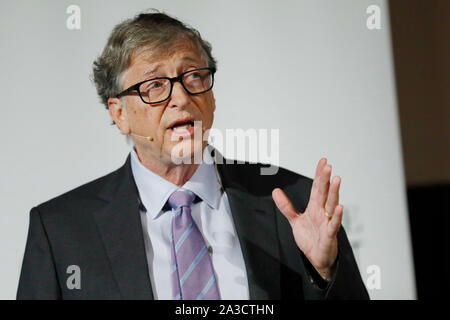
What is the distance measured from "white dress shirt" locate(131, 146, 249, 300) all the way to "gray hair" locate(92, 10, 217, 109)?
223 mm

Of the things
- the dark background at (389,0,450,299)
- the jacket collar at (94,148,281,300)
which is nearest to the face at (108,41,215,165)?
the jacket collar at (94,148,281,300)

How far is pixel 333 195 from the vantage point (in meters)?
1.26

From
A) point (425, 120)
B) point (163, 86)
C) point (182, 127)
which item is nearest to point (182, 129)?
point (182, 127)

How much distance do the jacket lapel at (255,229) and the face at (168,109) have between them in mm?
150

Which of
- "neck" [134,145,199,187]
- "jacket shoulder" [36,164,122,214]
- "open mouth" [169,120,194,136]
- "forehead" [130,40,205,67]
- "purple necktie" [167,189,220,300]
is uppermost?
"forehead" [130,40,205,67]

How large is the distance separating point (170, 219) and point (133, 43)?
0.51 meters

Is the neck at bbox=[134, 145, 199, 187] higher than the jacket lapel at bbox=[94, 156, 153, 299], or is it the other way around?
the neck at bbox=[134, 145, 199, 187]

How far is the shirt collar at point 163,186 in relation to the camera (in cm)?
149

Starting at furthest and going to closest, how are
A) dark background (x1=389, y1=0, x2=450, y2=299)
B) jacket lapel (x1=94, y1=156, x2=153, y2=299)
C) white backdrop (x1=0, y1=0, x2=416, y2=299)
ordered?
dark background (x1=389, y1=0, x2=450, y2=299), white backdrop (x1=0, y1=0, x2=416, y2=299), jacket lapel (x1=94, y1=156, x2=153, y2=299)

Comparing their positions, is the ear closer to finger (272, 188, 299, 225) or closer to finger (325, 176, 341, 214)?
finger (272, 188, 299, 225)

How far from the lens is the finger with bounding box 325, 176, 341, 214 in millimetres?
1235

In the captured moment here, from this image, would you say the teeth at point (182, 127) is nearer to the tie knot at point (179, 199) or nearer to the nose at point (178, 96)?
the nose at point (178, 96)

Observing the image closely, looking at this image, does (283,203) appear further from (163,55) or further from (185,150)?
(163,55)

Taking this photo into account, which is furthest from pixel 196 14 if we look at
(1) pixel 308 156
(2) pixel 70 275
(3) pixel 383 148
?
(2) pixel 70 275
